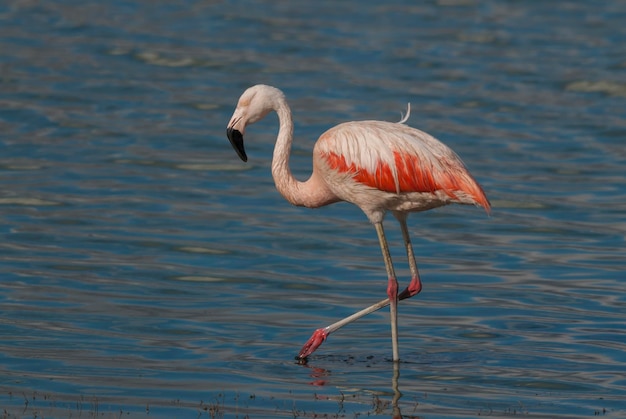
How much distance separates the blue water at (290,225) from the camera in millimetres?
8516

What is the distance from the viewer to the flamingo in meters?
8.87

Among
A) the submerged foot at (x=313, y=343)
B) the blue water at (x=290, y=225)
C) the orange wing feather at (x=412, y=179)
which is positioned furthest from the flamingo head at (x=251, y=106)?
the blue water at (x=290, y=225)

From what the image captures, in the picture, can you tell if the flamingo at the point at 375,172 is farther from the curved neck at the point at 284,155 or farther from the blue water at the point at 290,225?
the blue water at the point at 290,225

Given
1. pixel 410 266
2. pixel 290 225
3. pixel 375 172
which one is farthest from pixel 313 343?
pixel 290 225

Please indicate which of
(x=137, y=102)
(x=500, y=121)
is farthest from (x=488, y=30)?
(x=137, y=102)

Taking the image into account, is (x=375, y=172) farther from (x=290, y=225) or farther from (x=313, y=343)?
(x=290, y=225)

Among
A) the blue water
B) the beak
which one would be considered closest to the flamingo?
the beak

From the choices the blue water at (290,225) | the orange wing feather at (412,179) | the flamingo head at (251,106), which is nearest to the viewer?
the blue water at (290,225)

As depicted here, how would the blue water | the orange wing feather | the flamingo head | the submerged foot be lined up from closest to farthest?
1. the blue water
2. the orange wing feather
3. the submerged foot
4. the flamingo head

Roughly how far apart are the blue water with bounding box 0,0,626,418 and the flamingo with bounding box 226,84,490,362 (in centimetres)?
83

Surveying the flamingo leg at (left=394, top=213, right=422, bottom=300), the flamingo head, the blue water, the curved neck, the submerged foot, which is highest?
the flamingo head

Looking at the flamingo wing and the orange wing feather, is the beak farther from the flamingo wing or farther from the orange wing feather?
the orange wing feather

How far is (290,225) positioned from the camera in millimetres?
13547

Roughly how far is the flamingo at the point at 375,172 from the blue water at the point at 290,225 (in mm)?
834
